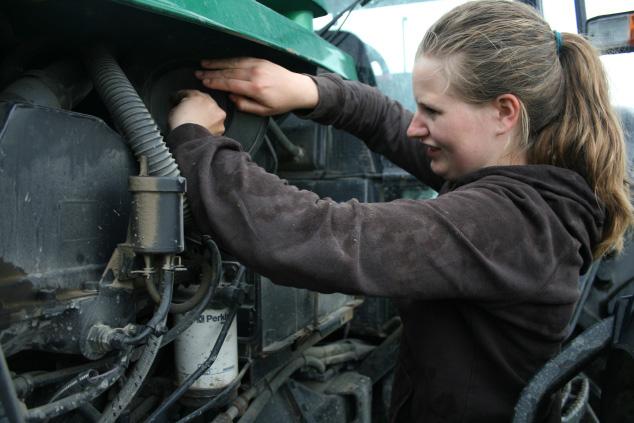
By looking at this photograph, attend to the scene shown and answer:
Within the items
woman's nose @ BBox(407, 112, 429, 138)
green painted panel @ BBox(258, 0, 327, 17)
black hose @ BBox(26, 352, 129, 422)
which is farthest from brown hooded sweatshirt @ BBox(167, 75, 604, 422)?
green painted panel @ BBox(258, 0, 327, 17)

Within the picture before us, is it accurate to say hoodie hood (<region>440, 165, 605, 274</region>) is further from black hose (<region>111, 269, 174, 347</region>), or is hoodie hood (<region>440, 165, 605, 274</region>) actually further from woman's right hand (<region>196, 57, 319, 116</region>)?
black hose (<region>111, 269, 174, 347</region>)

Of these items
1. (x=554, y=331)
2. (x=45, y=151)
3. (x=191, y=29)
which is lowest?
(x=554, y=331)

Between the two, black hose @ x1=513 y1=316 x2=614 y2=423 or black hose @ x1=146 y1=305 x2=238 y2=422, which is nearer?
black hose @ x1=513 y1=316 x2=614 y2=423

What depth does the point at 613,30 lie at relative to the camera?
5.53ft

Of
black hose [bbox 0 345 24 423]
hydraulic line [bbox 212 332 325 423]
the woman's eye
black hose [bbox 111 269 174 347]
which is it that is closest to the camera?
black hose [bbox 0 345 24 423]

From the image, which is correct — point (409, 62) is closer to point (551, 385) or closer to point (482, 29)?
point (482, 29)

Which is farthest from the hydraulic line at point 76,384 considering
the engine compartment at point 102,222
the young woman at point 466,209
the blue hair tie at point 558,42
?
the blue hair tie at point 558,42

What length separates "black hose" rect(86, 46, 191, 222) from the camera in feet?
2.83

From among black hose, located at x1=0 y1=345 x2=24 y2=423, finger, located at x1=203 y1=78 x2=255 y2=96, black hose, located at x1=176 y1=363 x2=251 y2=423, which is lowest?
black hose, located at x1=176 y1=363 x2=251 y2=423

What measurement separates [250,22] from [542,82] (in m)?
0.56

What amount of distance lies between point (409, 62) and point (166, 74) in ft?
5.14

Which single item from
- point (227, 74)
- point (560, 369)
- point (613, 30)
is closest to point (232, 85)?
point (227, 74)

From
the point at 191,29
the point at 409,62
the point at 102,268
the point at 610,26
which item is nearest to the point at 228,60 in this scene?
the point at 191,29

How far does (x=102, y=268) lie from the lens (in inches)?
33.6
